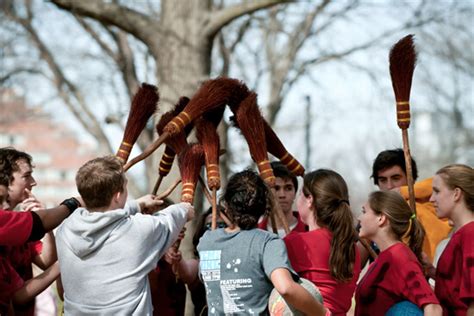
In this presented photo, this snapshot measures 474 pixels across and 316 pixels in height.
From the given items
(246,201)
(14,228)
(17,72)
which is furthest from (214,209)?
(17,72)

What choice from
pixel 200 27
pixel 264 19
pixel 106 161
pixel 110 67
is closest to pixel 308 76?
pixel 264 19

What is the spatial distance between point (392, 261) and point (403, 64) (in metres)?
1.33

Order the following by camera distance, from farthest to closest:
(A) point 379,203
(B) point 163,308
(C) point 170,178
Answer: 1. (C) point 170,178
2. (B) point 163,308
3. (A) point 379,203

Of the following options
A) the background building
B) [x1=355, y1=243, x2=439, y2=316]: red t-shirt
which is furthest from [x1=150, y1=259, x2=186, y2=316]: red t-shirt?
the background building

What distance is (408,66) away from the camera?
15.8 feet

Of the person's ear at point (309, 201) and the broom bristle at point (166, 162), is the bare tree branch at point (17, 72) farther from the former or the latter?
the person's ear at point (309, 201)

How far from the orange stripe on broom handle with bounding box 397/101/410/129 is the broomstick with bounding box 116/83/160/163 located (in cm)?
160

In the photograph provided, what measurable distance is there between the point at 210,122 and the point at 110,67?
11.7 meters

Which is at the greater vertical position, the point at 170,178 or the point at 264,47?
the point at 264,47

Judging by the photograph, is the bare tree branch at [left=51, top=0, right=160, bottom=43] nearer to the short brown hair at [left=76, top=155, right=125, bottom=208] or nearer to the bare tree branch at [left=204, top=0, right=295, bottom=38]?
the bare tree branch at [left=204, top=0, right=295, bottom=38]

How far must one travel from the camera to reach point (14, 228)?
13.2 feet

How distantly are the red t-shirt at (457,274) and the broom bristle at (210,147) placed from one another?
1397 mm

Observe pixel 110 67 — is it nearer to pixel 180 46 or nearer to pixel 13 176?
pixel 180 46

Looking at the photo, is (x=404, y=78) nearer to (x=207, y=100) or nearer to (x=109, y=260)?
(x=207, y=100)
